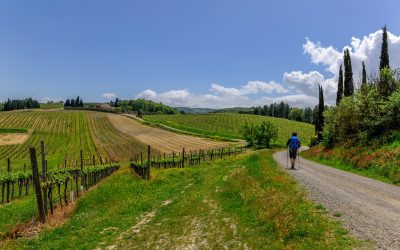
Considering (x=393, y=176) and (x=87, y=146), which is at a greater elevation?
(x=393, y=176)

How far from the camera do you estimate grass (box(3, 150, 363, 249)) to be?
997 cm

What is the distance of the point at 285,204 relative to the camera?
41.3ft

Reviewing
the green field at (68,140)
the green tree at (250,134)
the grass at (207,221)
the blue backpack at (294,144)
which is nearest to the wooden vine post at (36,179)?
the grass at (207,221)

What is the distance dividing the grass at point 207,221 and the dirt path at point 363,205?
56cm

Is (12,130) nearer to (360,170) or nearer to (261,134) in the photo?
(261,134)

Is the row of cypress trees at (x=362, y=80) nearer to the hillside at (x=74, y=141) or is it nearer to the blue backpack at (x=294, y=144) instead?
the blue backpack at (x=294, y=144)

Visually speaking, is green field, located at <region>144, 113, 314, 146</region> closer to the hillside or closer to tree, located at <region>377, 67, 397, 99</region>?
the hillside

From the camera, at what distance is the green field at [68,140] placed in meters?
76.2

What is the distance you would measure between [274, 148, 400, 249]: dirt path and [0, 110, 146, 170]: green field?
57.1 m

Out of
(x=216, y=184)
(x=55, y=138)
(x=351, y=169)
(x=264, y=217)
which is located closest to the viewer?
(x=264, y=217)

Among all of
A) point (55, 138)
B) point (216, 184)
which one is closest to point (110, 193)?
point (216, 184)

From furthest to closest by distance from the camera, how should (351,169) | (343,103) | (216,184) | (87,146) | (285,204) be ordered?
(87,146)
(343,103)
(351,169)
(216,184)
(285,204)

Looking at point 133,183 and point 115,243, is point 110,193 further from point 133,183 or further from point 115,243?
point 115,243

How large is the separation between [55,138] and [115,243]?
10508 cm
